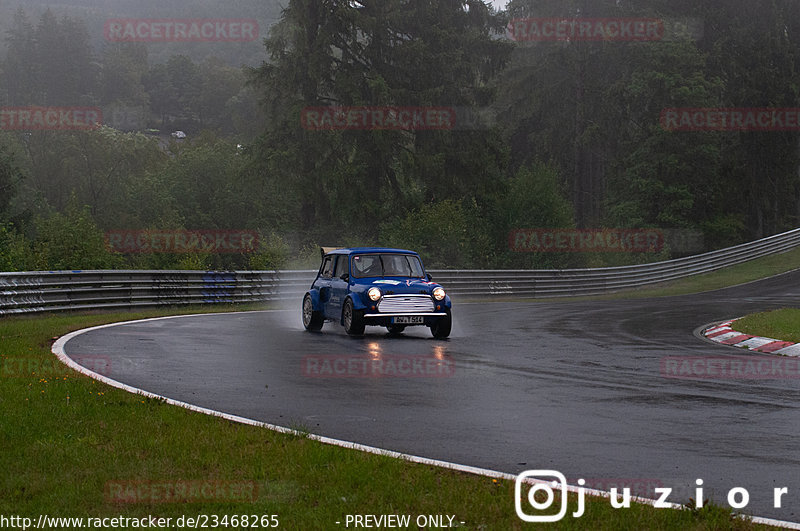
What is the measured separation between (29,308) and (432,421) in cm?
1492

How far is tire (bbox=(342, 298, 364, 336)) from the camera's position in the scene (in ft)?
59.1

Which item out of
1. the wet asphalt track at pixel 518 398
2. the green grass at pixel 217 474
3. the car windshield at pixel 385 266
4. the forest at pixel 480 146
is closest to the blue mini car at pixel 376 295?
A: the car windshield at pixel 385 266

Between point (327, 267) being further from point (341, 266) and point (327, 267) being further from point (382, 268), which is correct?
point (382, 268)

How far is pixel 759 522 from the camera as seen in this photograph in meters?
5.27

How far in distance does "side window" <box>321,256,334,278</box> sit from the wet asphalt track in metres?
1.22

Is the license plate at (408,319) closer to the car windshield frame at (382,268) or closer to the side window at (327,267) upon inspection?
the car windshield frame at (382,268)

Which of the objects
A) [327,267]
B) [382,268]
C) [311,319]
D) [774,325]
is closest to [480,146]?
[327,267]

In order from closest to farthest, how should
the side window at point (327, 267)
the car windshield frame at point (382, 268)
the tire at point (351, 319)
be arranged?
1. the tire at point (351, 319)
2. the car windshield frame at point (382, 268)
3. the side window at point (327, 267)

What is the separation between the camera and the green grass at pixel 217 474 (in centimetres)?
536

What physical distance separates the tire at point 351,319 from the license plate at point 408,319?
670mm

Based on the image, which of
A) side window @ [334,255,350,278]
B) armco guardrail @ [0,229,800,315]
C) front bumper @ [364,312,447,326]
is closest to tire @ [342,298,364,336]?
front bumper @ [364,312,447,326]

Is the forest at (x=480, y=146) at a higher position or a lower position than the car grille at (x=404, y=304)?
higher

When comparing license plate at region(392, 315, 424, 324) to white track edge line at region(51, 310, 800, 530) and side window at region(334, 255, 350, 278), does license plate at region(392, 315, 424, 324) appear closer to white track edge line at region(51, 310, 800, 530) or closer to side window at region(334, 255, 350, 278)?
side window at region(334, 255, 350, 278)

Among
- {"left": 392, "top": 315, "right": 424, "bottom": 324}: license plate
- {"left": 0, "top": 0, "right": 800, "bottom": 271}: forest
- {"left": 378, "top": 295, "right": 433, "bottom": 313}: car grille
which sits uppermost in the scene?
{"left": 0, "top": 0, "right": 800, "bottom": 271}: forest
